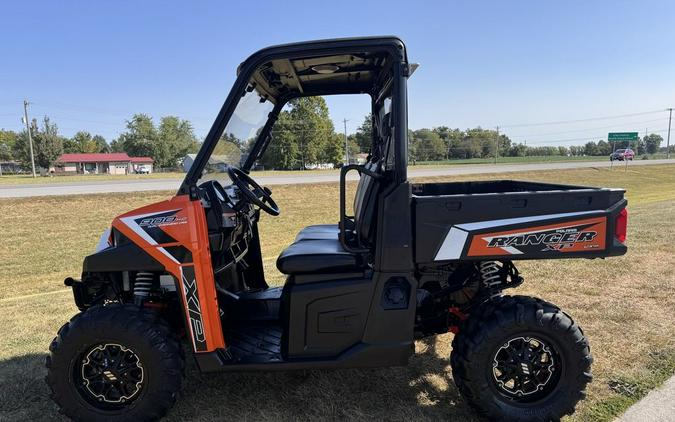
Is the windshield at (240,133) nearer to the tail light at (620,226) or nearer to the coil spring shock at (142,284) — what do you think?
the coil spring shock at (142,284)

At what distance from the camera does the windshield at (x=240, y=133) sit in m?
2.79

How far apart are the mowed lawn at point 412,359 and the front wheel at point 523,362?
0.22 meters

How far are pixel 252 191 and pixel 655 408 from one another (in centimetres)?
287

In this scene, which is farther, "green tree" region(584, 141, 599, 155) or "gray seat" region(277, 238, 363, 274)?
→ "green tree" region(584, 141, 599, 155)

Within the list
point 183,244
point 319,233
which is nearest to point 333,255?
point 183,244

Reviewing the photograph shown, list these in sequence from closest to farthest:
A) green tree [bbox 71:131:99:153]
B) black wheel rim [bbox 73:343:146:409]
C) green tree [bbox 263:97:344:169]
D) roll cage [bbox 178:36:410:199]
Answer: roll cage [bbox 178:36:410:199] → black wheel rim [bbox 73:343:146:409] → green tree [bbox 263:97:344:169] → green tree [bbox 71:131:99:153]

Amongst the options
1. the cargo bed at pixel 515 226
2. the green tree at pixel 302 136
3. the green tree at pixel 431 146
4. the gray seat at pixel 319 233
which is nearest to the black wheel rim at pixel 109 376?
the gray seat at pixel 319 233

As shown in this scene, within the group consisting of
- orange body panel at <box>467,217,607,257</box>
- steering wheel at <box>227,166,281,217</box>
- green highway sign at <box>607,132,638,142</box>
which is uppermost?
green highway sign at <box>607,132,638,142</box>

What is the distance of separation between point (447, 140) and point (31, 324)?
73674 millimetres

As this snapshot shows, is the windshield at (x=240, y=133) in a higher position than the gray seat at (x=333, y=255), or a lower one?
higher

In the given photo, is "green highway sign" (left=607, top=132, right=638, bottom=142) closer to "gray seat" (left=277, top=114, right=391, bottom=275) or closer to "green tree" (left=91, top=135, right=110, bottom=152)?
"gray seat" (left=277, top=114, right=391, bottom=275)

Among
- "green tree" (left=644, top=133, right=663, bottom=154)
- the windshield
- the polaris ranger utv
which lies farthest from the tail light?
"green tree" (left=644, top=133, right=663, bottom=154)

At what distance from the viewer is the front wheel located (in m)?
2.56

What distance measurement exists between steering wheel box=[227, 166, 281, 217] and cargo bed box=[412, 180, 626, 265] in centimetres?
107
